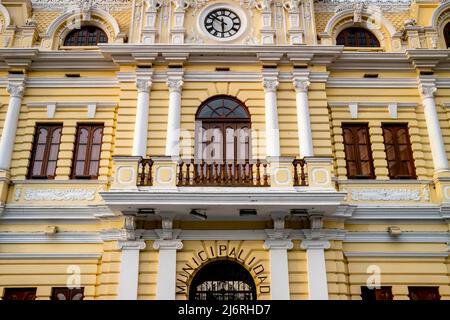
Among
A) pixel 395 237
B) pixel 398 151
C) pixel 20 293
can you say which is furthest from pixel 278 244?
pixel 20 293

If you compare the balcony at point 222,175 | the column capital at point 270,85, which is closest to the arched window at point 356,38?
the column capital at point 270,85

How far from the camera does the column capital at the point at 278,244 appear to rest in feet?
35.4

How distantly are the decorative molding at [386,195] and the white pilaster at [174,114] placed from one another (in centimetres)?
493

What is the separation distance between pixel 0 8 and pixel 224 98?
26.2ft

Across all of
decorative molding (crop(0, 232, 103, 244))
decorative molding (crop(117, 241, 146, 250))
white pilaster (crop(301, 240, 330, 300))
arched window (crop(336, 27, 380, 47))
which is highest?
arched window (crop(336, 27, 380, 47))

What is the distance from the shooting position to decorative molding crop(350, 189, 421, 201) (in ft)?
38.4

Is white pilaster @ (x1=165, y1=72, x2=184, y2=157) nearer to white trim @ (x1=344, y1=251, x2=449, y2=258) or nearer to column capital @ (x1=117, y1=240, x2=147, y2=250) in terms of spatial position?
column capital @ (x1=117, y1=240, x2=147, y2=250)

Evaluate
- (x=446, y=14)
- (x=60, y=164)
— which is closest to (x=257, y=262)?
(x=60, y=164)

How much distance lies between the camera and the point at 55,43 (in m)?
13.8

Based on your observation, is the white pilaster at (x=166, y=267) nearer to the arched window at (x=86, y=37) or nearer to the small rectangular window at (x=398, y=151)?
the small rectangular window at (x=398, y=151)

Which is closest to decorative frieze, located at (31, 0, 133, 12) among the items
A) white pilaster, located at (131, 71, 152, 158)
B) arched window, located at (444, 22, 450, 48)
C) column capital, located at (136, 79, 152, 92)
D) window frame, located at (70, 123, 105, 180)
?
white pilaster, located at (131, 71, 152, 158)
